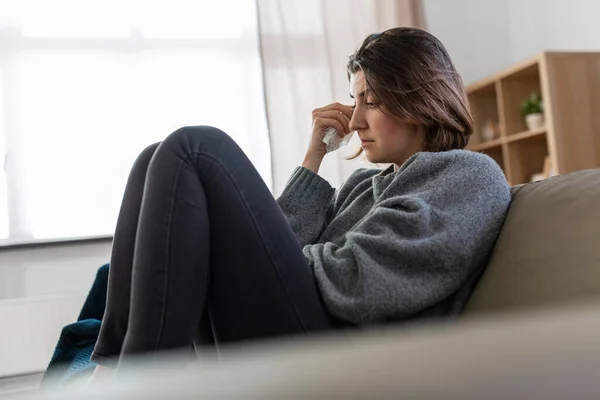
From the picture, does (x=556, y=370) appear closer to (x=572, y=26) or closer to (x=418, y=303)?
(x=418, y=303)

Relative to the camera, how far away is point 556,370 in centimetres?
24

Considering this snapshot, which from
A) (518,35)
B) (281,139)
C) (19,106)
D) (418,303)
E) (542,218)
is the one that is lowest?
(418,303)

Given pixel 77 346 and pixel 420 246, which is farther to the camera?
pixel 77 346

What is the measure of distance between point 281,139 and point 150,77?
0.68m

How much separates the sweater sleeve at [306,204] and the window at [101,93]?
1.79 metres

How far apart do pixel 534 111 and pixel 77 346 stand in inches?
91.5

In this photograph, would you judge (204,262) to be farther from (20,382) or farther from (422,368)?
(20,382)

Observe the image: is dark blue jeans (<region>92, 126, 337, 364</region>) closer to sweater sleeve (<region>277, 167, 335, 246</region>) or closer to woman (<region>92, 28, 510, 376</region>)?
woman (<region>92, 28, 510, 376</region>)

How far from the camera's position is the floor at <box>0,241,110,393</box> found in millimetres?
2895

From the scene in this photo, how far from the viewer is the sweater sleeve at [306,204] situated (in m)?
1.50

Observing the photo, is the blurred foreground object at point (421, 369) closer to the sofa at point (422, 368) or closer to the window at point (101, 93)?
the sofa at point (422, 368)

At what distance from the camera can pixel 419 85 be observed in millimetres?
1385

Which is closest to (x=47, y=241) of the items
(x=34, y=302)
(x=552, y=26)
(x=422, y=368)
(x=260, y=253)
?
(x=34, y=302)

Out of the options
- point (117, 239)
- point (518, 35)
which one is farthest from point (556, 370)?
point (518, 35)
